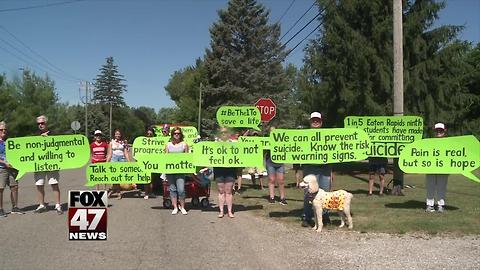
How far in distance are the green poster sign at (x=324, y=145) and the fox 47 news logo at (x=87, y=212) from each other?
4941 mm

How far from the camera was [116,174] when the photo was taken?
11.9 m

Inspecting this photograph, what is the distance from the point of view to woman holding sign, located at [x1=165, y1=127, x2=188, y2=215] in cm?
1012

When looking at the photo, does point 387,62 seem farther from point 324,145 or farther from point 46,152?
point 46,152

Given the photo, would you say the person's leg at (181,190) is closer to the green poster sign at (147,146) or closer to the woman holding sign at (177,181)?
the woman holding sign at (177,181)

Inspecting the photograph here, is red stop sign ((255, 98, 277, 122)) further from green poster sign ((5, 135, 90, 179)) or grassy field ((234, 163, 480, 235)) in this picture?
green poster sign ((5, 135, 90, 179))

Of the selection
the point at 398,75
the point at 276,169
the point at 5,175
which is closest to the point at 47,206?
the point at 5,175

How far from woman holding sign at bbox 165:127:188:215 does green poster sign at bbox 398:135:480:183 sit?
4590 mm

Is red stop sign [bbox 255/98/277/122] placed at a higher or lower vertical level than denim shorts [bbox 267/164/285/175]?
higher

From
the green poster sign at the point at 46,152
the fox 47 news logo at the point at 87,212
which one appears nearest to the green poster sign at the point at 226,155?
the green poster sign at the point at 46,152

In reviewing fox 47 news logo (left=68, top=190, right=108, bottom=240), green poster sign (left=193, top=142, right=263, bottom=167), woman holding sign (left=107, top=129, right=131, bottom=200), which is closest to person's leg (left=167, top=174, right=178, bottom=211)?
green poster sign (left=193, top=142, right=263, bottom=167)

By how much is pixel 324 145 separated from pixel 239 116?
5.47 m

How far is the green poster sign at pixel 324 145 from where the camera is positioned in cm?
918

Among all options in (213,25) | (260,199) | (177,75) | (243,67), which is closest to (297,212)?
(260,199)

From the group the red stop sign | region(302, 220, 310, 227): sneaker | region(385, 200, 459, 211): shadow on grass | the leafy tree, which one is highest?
the leafy tree
